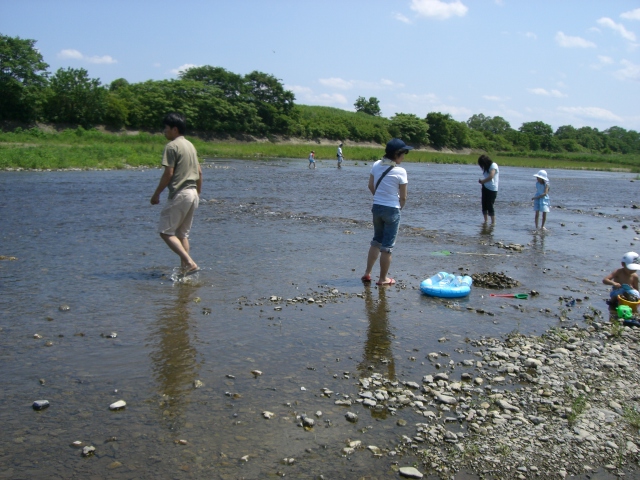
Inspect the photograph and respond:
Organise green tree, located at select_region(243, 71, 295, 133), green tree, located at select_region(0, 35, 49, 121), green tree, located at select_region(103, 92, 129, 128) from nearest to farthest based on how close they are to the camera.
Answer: green tree, located at select_region(0, 35, 49, 121) → green tree, located at select_region(103, 92, 129, 128) → green tree, located at select_region(243, 71, 295, 133)

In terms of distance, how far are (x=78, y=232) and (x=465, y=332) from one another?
986 cm

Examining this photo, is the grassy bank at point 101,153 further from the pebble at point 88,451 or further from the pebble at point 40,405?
the pebble at point 88,451

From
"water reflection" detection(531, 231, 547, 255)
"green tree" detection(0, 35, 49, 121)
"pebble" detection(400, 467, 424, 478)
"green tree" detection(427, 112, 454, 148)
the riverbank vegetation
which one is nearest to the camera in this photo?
"pebble" detection(400, 467, 424, 478)

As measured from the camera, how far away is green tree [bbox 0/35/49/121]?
226 ft

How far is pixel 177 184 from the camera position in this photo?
915cm

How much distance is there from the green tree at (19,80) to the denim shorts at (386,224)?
236ft

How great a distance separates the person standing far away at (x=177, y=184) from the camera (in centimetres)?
900

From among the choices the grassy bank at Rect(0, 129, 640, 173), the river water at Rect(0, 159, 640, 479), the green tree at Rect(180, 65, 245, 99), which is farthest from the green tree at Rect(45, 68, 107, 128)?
the river water at Rect(0, 159, 640, 479)

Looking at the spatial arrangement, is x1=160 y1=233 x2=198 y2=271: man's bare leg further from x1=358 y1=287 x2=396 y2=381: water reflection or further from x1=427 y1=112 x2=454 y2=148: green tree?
x1=427 y1=112 x2=454 y2=148: green tree

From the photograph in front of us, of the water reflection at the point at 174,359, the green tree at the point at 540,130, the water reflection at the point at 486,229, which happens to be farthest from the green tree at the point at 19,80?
the green tree at the point at 540,130

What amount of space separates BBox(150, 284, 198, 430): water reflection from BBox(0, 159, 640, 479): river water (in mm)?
20

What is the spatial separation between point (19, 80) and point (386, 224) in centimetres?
7436

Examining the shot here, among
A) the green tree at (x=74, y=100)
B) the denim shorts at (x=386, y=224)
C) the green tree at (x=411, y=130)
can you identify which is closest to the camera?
the denim shorts at (x=386, y=224)

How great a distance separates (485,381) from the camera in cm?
582
